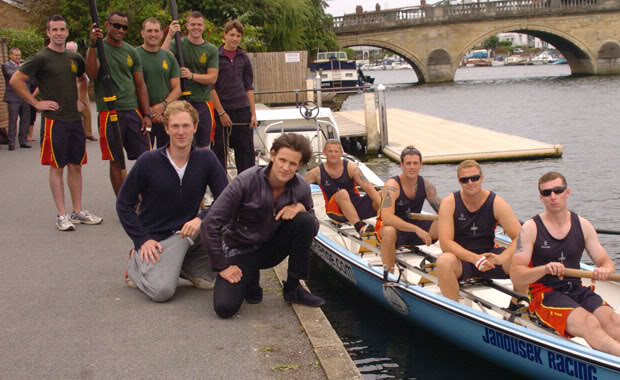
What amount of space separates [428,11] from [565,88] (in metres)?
19.9

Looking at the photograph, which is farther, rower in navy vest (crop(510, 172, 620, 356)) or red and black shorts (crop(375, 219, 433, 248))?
→ red and black shorts (crop(375, 219, 433, 248))

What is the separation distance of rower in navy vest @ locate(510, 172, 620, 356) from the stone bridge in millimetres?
63654

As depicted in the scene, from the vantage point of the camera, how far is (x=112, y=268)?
23.6 ft

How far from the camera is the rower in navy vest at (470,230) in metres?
6.48

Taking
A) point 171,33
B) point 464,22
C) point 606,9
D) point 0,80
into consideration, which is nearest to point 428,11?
point 464,22

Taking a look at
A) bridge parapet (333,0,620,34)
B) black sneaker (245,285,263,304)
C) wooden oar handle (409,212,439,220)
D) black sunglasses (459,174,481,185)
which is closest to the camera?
black sneaker (245,285,263,304)

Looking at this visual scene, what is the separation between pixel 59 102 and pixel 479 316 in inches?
198

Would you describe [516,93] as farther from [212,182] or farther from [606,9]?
[212,182]

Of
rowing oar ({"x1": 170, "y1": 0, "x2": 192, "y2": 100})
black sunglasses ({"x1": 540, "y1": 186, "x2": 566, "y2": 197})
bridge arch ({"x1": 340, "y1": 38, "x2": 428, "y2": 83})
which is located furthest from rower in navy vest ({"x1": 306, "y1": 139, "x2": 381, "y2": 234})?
bridge arch ({"x1": 340, "y1": 38, "x2": 428, "y2": 83})

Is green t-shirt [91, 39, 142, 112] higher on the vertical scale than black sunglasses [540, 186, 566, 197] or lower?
higher

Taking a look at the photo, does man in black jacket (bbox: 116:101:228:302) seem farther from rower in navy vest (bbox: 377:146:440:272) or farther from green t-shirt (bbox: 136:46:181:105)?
green t-shirt (bbox: 136:46:181:105)

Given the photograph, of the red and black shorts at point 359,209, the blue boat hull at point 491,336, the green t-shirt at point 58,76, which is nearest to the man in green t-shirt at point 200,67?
the green t-shirt at point 58,76

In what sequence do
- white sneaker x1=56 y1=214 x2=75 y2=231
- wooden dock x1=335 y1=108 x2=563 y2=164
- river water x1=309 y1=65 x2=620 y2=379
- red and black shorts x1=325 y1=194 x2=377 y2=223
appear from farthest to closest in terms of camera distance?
wooden dock x1=335 y1=108 x2=563 y2=164
red and black shorts x1=325 y1=194 x2=377 y2=223
white sneaker x1=56 y1=214 x2=75 y2=231
river water x1=309 y1=65 x2=620 y2=379

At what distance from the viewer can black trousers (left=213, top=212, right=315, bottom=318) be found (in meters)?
5.72
